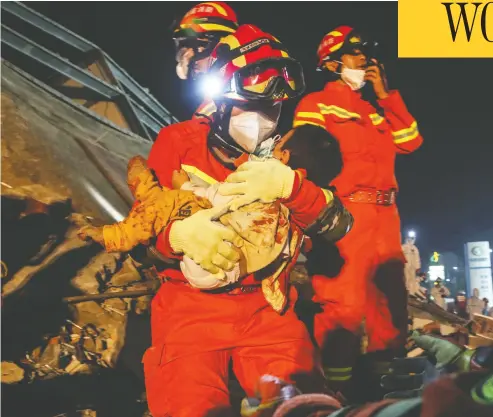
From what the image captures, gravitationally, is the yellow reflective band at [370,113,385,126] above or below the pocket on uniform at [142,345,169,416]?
above

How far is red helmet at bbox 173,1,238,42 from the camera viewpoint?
1.54 metres

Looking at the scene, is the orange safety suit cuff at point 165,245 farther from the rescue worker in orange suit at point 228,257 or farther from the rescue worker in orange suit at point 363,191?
the rescue worker in orange suit at point 363,191

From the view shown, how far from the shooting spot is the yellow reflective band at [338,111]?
1.69 metres

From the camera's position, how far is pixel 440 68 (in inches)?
71.1

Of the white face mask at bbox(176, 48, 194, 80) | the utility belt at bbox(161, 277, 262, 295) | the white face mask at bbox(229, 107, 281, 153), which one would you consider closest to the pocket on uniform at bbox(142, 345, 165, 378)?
the utility belt at bbox(161, 277, 262, 295)

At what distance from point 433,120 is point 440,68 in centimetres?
21

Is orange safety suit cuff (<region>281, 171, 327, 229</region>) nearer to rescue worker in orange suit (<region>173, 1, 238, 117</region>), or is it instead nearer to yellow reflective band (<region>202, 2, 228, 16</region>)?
rescue worker in orange suit (<region>173, 1, 238, 117</region>)

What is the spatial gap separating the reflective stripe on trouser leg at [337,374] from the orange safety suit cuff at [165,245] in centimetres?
65

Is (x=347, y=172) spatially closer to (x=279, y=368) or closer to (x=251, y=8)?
(x=251, y=8)

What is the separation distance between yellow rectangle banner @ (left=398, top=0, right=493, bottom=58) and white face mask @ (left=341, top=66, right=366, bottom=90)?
0.14m

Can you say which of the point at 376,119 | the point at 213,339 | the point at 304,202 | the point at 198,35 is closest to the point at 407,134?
the point at 376,119

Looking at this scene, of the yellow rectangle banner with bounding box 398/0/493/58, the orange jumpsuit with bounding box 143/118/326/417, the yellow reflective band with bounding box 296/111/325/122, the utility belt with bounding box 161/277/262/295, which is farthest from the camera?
the yellow reflective band with bounding box 296/111/325/122

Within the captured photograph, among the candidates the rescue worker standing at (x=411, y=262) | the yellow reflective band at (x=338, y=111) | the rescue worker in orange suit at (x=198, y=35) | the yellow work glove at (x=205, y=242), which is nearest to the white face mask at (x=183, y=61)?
the rescue worker in orange suit at (x=198, y=35)

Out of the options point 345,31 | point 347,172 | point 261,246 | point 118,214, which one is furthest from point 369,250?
point 118,214
